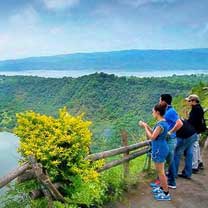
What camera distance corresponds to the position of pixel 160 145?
567 centimetres

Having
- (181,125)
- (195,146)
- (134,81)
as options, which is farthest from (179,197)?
(134,81)

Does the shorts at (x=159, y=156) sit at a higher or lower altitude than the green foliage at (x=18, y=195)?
higher

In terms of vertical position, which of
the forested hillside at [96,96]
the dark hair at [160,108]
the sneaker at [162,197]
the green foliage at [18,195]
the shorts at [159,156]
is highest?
the dark hair at [160,108]

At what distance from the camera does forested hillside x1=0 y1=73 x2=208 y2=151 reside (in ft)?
209

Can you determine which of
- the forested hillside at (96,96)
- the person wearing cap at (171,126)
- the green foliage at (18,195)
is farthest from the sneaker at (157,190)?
the forested hillside at (96,96)

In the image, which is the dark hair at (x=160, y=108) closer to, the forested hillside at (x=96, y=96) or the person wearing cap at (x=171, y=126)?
the person wearing cap at (x=171, y=126)

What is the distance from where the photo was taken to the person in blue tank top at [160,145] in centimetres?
548

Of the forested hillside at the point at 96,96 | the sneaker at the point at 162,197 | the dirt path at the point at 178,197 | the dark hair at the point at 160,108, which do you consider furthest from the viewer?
the forested hillside at the point at 96,96

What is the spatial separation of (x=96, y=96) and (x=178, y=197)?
212ft

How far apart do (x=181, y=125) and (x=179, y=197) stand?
1.18 metres

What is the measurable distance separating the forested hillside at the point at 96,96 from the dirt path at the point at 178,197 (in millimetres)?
46077

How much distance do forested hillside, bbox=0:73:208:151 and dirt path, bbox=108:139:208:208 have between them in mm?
46077

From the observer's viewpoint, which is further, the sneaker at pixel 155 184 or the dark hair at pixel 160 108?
the sneaker at pixel 155 184

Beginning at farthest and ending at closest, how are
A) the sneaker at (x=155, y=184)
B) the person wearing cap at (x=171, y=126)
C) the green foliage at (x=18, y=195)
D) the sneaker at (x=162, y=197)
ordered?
the sneaker at (x=155, y=184) → the person wearing cap at (x=171, y=126) → the sneaker at (x=162, y=197) → the green foliage at (x=18, y=195)
